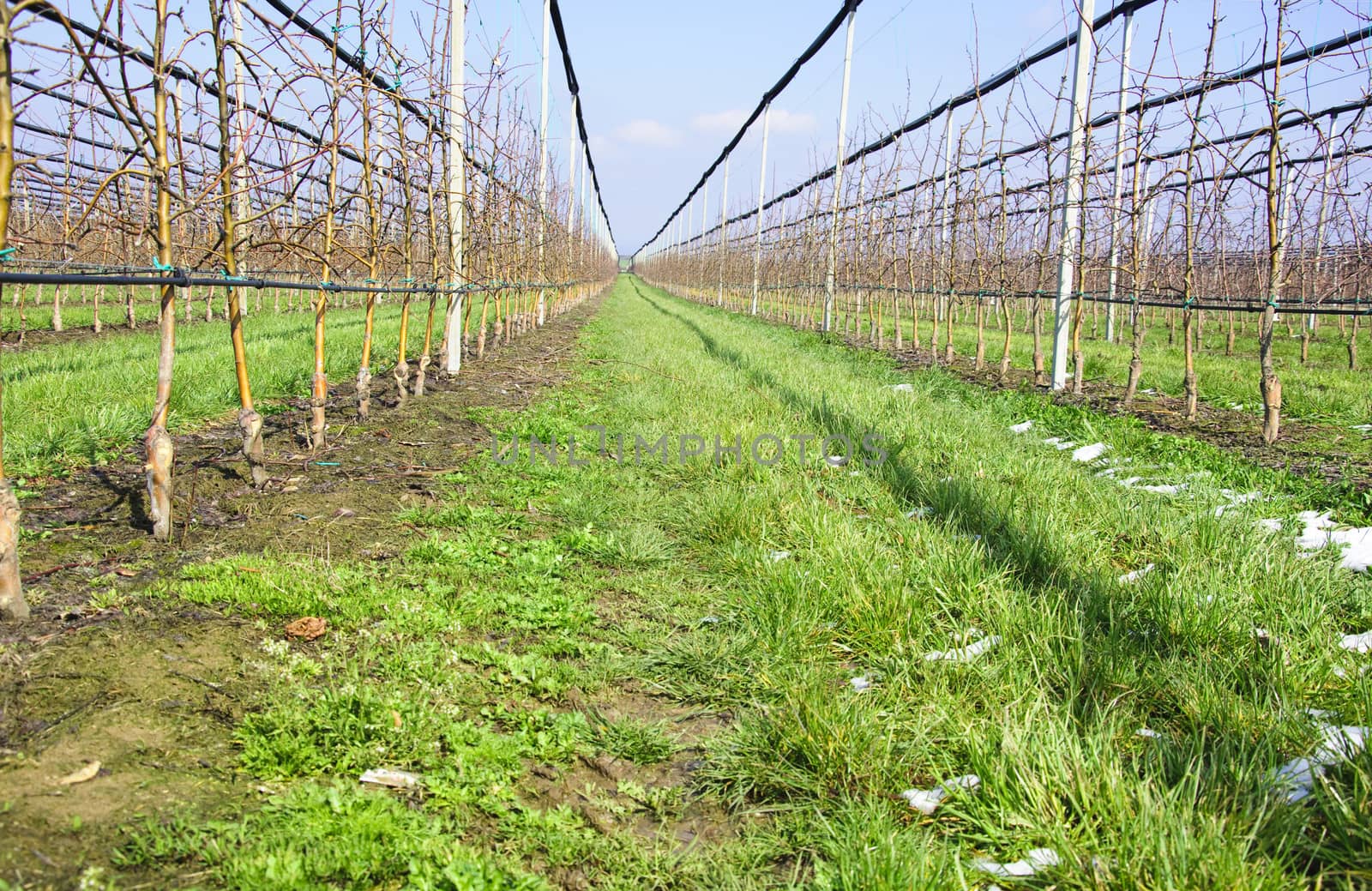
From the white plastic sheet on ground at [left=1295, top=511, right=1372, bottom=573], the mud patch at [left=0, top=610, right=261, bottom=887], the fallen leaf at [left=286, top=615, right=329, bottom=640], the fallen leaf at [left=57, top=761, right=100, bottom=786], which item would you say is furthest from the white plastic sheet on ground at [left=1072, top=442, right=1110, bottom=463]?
the fallen leaf at [left=57, top=761, right=100, bottom=786]

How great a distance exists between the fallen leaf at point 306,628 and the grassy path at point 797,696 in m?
0.07

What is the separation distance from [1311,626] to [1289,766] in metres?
1.02

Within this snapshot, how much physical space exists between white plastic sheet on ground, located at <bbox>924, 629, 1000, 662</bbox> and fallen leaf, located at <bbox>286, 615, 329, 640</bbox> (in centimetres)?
192

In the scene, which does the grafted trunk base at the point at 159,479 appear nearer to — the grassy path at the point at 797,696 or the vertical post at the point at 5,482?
the grassy path at the point at 797,696

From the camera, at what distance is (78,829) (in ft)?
5.23

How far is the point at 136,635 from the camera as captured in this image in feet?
7.82

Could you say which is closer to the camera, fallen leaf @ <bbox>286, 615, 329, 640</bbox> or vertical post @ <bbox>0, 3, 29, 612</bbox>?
vertical post @ <bbox>0, 3, 29, 612</bbox>

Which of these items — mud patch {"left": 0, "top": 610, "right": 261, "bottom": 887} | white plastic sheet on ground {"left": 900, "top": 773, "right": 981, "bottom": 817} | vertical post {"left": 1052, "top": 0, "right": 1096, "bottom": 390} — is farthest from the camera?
vertical post {"left": 1052, "top": 0, "right": 1096, "bottom": 390}

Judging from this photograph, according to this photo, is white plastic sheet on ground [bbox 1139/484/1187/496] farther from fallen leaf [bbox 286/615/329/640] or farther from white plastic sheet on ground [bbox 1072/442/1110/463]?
fallen leaf [bbox 286/615/329/640]

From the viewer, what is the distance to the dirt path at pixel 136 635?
1690mm

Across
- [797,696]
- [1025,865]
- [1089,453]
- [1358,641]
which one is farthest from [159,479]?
[1089,453]

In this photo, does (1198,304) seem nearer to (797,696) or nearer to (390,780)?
(797,696)

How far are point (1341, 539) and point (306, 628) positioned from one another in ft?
14.3

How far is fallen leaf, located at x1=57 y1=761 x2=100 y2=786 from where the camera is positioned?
1.72 metres
